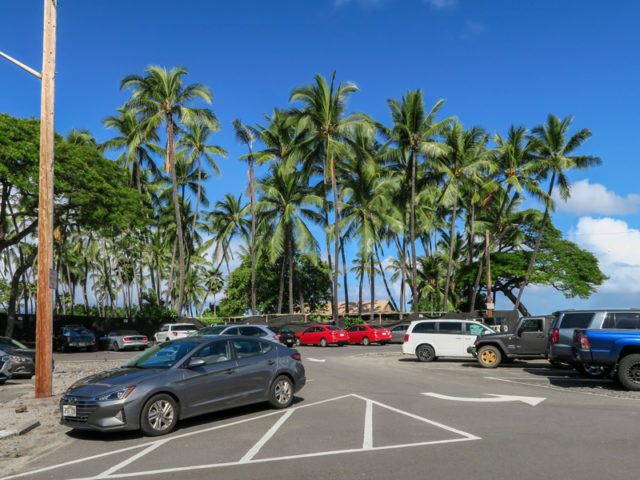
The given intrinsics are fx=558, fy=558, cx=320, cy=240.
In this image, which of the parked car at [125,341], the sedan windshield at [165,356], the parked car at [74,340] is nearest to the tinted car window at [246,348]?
the sedan windshield at [165,356]

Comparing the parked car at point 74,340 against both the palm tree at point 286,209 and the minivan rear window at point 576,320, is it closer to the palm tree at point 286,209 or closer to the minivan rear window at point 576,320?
the palm tree at point 286,209

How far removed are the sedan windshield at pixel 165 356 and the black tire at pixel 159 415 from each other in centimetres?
61

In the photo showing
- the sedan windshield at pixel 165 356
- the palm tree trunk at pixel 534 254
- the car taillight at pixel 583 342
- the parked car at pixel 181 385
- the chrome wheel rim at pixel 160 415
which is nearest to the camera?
the parked car at pixel 181 385

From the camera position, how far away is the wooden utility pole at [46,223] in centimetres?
1167

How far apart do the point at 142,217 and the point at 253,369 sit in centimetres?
2711

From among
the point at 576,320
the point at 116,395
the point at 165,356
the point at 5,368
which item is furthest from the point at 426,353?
the point at 116,395

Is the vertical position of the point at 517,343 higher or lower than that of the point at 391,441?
higher

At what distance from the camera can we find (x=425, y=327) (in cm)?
2106

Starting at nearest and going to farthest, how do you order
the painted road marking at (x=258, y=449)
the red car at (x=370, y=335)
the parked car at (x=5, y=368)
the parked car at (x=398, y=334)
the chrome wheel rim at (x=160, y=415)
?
the painted road marking at (x=258, y=449) → the chrome wheel rim at (x=160, y=415) → the parked car at (x=5, y=368) → the red car at (x=370, y=335) → the parked car at (x=398, y=334)

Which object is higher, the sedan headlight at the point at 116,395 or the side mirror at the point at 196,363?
the side mirror at the point at 196,363

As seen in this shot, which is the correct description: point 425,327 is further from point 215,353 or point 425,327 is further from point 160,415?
point 160,415

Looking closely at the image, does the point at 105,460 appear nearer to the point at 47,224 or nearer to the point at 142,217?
the point at 47,224

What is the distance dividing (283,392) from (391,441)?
325 cm

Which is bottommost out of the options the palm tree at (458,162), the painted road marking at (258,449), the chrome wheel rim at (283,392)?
the painted road marking at (258,449)
